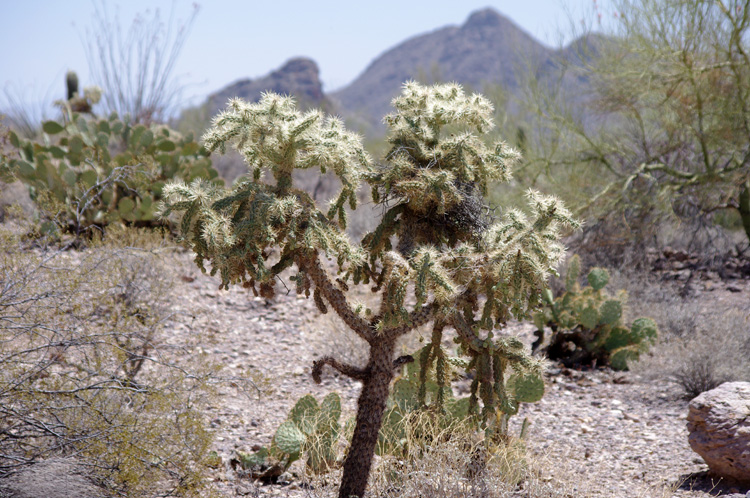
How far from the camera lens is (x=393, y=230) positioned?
307 centimetres

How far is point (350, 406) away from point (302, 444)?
3.92 ft

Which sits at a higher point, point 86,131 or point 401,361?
point 86,131

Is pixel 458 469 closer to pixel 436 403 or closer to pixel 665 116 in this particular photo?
pixel 436 403

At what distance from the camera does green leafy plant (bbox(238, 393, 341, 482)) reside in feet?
11.6

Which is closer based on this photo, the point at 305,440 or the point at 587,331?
the point at 305,440

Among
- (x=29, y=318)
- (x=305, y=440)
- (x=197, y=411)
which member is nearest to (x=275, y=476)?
(x=305, y=440)

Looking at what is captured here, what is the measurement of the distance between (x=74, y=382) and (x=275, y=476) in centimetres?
128

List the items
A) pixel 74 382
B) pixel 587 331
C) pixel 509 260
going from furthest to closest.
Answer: pixel 587 331 → pixel 74 382 → pixel 509 260

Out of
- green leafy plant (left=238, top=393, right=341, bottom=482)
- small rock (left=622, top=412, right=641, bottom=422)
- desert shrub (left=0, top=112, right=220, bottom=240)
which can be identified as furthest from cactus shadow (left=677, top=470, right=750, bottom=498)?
desert shrub (left=0, top=112, right=220, bottom=240)

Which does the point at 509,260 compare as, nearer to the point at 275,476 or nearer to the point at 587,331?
the point at 275,476

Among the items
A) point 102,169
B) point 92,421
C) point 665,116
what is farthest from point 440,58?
point 92,421

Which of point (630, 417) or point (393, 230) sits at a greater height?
point (393, 230)

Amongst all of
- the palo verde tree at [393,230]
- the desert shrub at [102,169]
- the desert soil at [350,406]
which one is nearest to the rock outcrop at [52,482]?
the desert soil at [350,406]

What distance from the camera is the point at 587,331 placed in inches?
231
